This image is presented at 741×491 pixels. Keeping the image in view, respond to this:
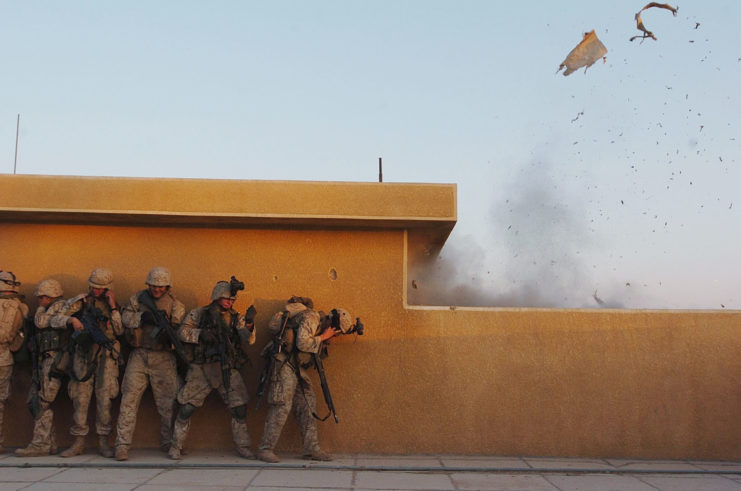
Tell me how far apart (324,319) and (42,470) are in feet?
9.61

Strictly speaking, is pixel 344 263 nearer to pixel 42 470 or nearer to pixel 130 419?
pixel 130 419

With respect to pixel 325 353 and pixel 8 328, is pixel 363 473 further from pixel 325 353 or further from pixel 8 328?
pixel 8 328

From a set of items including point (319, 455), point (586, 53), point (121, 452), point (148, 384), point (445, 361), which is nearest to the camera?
point (121, 452)

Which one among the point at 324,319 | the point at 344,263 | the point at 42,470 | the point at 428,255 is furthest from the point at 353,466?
the point at 428,255

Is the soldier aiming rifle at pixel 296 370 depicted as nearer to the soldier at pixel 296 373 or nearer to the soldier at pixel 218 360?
the soldier at pixel 296 373

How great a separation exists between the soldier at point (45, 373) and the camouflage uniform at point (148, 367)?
2.22 ft

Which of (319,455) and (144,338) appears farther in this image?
(144,338)

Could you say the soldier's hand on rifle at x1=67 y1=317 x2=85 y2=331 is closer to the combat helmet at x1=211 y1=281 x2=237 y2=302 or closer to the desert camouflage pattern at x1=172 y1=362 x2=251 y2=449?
the desert camouflage pattern at x1=172 y1=362 x2=251 y2=449

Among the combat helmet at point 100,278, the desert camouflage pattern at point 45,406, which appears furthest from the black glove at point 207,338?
the desert camouflage pattern at point 45,406

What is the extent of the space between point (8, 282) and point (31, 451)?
175 centimetres

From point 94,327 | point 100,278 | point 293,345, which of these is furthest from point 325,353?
point 100,278

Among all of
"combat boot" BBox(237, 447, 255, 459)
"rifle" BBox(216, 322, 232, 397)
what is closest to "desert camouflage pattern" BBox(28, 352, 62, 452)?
"rifle" BBox(216, 322, 232, 397)

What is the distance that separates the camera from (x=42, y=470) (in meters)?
6.01

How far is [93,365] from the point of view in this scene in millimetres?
6711
